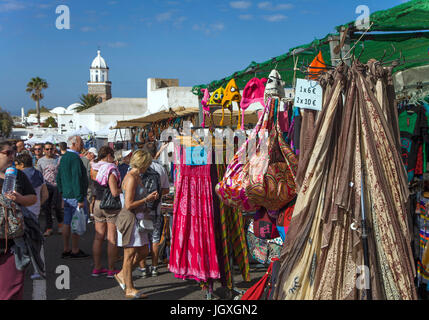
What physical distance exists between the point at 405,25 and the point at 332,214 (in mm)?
2285

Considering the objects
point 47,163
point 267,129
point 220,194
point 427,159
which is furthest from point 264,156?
point 47,163

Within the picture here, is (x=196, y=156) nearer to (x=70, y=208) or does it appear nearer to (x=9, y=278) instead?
(x=9, y=278)

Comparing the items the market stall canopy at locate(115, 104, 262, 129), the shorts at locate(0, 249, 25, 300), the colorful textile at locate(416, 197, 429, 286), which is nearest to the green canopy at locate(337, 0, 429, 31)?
the colorful textile at locate(416, 197, 429, 286)

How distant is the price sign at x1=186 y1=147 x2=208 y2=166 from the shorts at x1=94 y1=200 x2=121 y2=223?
1.74 metres

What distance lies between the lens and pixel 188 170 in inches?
191

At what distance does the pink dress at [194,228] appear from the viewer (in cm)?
469

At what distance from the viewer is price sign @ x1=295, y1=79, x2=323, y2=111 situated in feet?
10.4

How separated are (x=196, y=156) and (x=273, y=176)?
4.24 ft

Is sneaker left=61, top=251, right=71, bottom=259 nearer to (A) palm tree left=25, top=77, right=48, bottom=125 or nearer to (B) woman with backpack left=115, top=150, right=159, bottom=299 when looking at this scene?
(B) woman with backpack left=115, top=150, right=159, bottom=299

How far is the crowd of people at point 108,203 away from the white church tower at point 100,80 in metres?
86.8

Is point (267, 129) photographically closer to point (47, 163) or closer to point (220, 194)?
point (220, 194)

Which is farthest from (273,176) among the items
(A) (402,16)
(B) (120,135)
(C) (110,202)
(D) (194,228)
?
(B) (120,135)

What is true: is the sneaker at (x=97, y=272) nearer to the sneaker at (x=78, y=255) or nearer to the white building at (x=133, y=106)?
the sneaker at (x=78, y=255)
